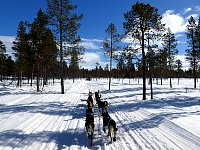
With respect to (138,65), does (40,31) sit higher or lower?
higher

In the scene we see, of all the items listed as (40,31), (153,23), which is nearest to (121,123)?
(153,23)

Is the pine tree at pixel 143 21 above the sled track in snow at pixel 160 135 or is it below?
above

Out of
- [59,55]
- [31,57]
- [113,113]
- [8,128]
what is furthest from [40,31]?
[8,128]

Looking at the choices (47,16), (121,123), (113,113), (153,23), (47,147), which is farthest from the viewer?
(47,16)

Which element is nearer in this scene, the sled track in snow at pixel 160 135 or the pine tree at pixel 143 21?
the sled track in snow at pixel 160 135

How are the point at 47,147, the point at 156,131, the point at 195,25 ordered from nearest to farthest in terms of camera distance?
the point at 47,147, the point at 156,131, the point at 195,25

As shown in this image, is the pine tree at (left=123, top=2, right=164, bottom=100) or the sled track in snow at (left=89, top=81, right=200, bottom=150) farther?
the pine tree at (left=123, top=2, right=164, bottom=100)

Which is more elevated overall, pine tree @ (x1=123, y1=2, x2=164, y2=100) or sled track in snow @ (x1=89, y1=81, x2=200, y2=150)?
pine tree @ (x1=123, y1=2, x2=164, y2=100)

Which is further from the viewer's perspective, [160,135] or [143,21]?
[143,21]

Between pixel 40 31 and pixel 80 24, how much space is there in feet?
25.5

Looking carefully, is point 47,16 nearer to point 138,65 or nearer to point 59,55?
point 59,55

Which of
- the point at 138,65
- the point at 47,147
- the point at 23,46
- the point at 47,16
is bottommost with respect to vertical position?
the point at 47,147

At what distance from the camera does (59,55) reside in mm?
34250

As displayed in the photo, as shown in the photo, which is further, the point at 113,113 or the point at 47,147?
the point at 113,113
